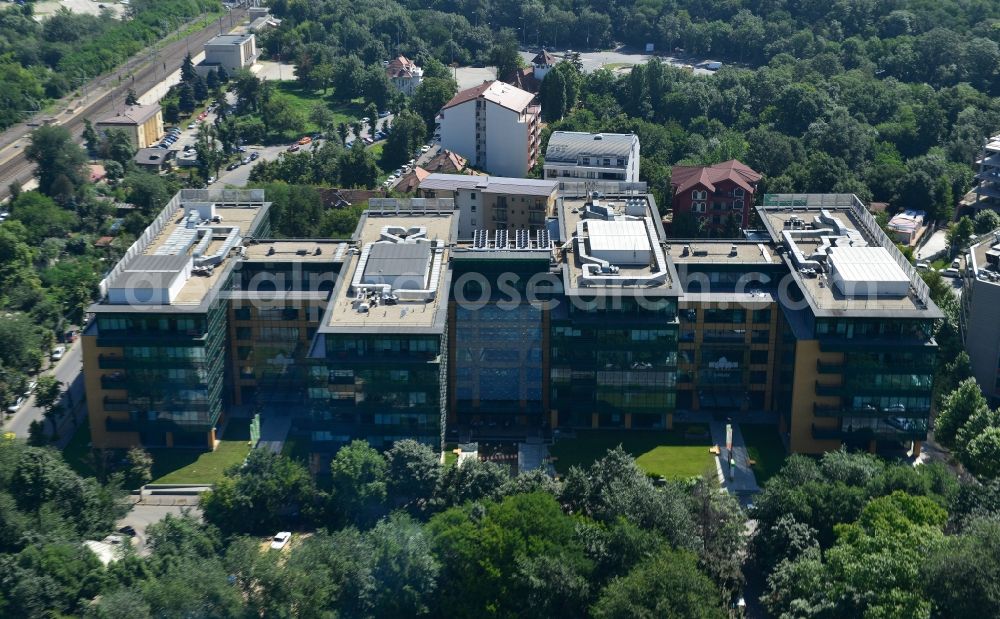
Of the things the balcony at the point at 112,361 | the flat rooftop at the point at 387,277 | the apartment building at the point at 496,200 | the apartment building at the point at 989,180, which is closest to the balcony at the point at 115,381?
the balcony at the point at 112,361

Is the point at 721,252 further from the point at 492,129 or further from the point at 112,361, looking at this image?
the point at 492,129

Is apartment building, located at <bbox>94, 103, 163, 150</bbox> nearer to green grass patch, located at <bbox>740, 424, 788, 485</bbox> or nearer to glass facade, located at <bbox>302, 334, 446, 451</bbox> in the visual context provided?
glass facade, located at <bbox>302, 334, 446, 451</bbox>

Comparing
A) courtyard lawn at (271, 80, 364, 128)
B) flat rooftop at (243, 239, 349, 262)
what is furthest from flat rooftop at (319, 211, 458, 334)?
courtyard lawn at (271, 80, 364, 128)

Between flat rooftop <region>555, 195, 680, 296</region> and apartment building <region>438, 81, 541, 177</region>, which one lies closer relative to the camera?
flat rooftop <region>555, 195, 680, 296</region>

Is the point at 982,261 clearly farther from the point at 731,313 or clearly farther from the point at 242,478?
the point at 242,478

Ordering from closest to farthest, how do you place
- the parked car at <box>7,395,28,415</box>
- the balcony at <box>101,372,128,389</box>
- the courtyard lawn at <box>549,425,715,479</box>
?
the courtyard lawn at <box>549,425,715,479</box> → the balcony at <box>101,372,128,389</box> → the parked car at <box>7,395,28,415</box>

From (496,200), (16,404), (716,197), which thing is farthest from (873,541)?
(16,404)
